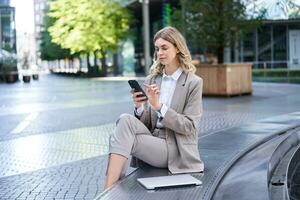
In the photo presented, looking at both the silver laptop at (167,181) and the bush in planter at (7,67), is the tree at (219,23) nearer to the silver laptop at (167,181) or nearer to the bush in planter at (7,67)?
the silver laptop at (167,181)

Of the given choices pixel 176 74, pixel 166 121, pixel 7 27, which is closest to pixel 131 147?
pixel 166 121

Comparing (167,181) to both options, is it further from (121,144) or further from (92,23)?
(92,23)

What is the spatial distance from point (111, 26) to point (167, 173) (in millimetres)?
42686

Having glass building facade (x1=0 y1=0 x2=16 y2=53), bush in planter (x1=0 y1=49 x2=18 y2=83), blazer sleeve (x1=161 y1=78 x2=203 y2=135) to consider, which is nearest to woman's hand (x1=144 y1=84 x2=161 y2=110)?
blazer sleeve (x1=161 y1=78 x2=203 y2=135)

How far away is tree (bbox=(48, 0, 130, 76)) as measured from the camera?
46.2 metres

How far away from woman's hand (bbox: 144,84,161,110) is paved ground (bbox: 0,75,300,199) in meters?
1.79

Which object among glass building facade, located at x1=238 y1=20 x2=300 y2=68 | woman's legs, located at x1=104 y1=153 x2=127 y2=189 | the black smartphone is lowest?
woman's legs, located at x1=104 y1=153 x2=127 y2=189

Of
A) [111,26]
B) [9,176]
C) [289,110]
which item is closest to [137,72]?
[111,26]

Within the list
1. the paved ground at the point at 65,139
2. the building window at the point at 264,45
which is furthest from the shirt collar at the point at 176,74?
the building window at the point at 264,45

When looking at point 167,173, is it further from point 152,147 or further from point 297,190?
point 297,190

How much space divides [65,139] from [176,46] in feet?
19.6

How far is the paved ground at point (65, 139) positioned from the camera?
21.1 ft

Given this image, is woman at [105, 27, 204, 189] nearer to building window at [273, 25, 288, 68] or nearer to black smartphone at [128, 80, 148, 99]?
black smartphone at [128, 80, 148, 99]

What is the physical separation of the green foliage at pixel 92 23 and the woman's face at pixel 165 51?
1641 inches
